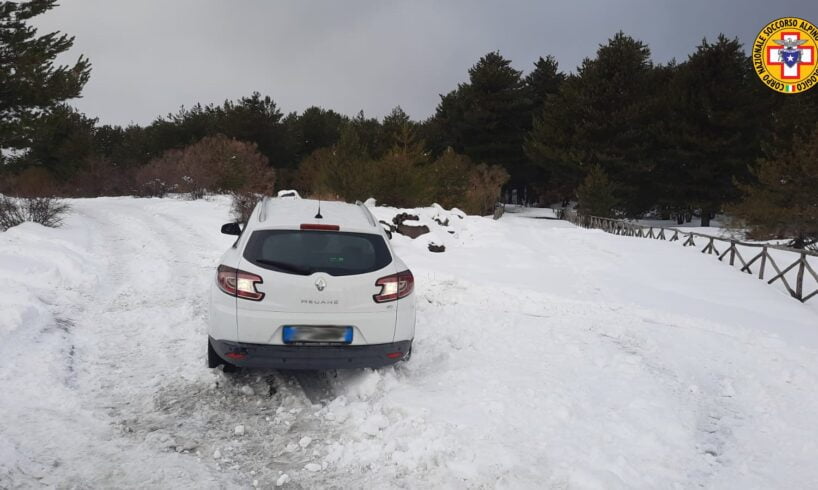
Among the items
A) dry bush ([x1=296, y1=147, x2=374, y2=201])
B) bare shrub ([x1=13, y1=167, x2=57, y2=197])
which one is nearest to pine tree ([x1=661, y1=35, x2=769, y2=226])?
dry bush ([x1=296, y1=147, x2=374, y2=201])

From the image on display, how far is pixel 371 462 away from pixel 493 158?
47.1 m

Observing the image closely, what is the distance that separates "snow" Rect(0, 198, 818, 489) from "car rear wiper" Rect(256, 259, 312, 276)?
1.18 meters

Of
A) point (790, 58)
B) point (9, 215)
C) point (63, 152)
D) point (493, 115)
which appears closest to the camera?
point (9, 215)

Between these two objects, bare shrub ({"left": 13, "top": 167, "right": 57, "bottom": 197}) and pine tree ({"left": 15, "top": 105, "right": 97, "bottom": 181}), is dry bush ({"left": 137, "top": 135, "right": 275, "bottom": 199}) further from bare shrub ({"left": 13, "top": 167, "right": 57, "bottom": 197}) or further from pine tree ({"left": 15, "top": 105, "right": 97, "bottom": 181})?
pine tree ({"left": 15, "top": 105, "right": 97, "bottom": 181})

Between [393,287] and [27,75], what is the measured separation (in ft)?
70.4

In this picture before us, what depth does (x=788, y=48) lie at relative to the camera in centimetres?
1730

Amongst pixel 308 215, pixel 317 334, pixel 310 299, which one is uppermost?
pixel 308 215

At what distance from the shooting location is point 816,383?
17.8 ft

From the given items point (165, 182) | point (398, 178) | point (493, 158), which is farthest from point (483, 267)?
point (493, 158)

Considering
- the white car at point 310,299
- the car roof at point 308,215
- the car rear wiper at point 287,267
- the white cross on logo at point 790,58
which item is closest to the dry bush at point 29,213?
the car roof at point 308,215

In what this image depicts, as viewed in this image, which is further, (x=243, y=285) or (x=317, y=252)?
(x=317, y=252)

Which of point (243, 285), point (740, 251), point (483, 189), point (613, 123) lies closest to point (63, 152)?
point (483, 189)

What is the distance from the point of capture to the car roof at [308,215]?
15.1 ft

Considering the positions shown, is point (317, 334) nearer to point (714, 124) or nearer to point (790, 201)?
point (790, 201)
